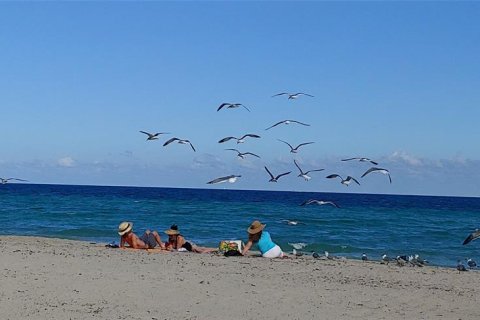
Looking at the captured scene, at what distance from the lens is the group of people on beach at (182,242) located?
1698cm

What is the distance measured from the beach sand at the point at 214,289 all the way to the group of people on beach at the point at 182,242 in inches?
65.0

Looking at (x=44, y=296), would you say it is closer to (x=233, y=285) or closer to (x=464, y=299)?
(x=233, y=285)

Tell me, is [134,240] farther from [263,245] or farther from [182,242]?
[263,245]

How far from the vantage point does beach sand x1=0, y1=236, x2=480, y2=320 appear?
9664 mm

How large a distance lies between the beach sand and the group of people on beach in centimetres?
165

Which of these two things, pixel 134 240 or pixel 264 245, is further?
pixel 134 240

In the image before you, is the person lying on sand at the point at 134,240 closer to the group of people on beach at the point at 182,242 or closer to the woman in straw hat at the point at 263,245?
the group of people on beach at the point at 182,242

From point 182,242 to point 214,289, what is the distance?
24.6 feet

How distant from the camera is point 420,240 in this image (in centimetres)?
2730

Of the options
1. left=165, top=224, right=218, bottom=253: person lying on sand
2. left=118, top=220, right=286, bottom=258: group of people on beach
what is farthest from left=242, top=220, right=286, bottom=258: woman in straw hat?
left=165, top=224, right=218, bottom=253: person lying on sand

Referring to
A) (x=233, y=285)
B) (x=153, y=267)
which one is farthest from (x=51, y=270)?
(x=233, y=285)

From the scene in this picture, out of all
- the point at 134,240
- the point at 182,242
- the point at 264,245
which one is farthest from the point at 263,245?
the point at 134,240

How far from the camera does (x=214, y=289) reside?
11195mm

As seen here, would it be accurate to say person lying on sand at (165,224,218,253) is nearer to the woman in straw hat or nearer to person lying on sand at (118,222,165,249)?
person lying on sand at (118,222,165,249)
